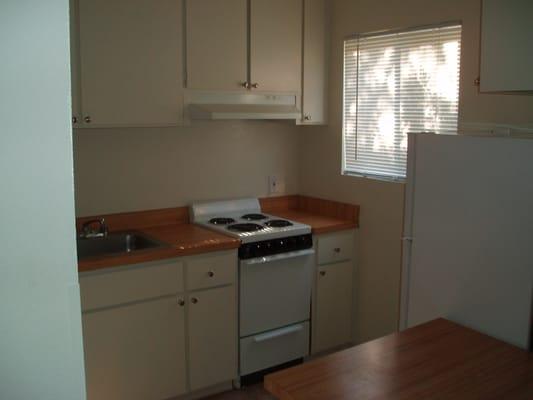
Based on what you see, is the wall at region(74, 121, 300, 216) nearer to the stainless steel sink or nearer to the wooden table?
the stainless steel sink

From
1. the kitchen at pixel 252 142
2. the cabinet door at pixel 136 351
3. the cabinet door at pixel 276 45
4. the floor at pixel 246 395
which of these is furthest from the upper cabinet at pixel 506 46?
the floor at pixel 246 395

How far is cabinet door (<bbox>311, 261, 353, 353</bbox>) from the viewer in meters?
3.67

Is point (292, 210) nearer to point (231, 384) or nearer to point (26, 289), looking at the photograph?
point (231, 384)

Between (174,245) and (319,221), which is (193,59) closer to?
(174,245)

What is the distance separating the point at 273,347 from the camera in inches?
137

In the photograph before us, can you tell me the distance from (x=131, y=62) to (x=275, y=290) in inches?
60.4

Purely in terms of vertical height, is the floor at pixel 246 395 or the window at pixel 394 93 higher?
the window at pixel 394 93

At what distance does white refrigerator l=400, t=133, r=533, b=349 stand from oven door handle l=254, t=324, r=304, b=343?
1.18 m

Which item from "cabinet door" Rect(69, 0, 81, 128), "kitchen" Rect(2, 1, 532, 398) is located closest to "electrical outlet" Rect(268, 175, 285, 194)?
"kitchen" Rect(2, 1, 532, 398)

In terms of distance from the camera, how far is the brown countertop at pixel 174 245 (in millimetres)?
2765

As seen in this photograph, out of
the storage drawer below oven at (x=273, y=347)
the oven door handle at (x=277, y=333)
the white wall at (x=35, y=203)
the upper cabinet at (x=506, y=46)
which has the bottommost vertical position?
the storage drawer below oven at (x=273, y=347)

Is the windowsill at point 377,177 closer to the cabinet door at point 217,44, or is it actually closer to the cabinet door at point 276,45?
the cabinet door at point 276,45

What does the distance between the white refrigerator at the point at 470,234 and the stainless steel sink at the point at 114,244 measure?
1.49 meters

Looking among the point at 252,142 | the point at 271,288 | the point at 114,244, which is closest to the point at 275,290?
the point at 271,288
